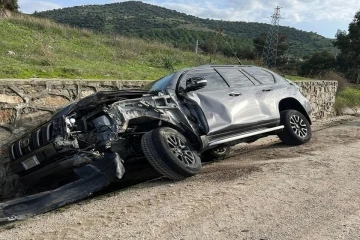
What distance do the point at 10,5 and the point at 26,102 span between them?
15.8 m

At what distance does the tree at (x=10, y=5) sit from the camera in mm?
19044

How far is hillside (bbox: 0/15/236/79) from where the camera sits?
985 cm

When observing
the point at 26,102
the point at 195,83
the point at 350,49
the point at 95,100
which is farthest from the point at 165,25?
the point at 95,100

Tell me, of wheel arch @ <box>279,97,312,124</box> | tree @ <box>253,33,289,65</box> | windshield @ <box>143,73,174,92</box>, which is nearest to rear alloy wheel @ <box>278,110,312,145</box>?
wheel arch @ <box>279,97,312,124</box>

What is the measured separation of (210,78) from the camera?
7.06 m

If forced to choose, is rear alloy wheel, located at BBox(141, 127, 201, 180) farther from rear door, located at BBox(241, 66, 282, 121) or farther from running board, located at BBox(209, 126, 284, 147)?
rear door, located at BBox(241, 66, 282, 121)

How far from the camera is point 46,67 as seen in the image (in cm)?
977

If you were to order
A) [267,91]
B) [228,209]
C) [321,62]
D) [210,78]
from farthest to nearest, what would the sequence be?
1. [321,62]
2. [267,91]
3. [210,78]
4. [228,209]

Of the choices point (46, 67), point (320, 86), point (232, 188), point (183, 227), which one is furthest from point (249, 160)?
point (320, 86)

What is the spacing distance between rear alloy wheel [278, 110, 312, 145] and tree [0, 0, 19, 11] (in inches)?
610

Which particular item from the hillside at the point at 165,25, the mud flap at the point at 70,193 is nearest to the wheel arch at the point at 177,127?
the mud flap at the point at 70,193

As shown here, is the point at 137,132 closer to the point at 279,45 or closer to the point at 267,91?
the point at 267,91

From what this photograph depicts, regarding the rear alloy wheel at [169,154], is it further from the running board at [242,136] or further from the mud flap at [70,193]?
the running board at [242,136]

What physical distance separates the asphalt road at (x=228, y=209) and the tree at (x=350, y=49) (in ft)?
121
